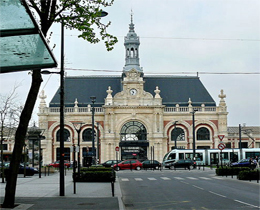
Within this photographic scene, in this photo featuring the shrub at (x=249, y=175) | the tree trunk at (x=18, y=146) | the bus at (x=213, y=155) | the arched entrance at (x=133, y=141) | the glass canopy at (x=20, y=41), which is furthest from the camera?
the arched entrance at (x=133, y=141)

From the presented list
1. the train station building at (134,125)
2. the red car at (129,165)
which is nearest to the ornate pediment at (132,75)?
the train station building at (134,125)

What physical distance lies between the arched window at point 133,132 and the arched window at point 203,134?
354 inches

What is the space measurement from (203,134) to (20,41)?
223ft

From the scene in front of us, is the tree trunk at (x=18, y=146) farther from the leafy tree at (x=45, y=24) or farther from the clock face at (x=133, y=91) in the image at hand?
the clock face at (x=133, y=91)

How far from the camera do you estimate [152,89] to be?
81000 millimetres

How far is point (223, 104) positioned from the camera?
75938mm

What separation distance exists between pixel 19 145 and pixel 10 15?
7260mm

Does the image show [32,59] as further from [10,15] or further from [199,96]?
[199,96]

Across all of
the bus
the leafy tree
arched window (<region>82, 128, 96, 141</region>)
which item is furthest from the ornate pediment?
the leafy tree

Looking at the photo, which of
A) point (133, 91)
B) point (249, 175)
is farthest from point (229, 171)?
point (133, 91)

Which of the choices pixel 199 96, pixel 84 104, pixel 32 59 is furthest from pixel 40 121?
pixel 32 59

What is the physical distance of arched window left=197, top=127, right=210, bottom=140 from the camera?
7528 cm

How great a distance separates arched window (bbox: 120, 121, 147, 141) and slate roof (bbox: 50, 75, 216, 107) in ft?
23.2

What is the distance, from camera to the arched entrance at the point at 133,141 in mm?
73812
